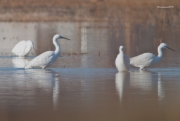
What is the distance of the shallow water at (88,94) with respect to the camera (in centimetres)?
910

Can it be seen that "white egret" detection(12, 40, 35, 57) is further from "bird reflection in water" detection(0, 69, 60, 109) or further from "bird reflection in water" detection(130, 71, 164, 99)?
"bird reflection in water" detection(130, 71, 164, 99)

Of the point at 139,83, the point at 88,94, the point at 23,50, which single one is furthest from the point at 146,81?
the point at 23,50

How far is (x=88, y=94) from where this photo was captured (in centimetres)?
1093

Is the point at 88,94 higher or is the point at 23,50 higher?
the point at 23,50

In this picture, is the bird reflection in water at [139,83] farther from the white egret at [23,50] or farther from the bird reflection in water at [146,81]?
the white egret at [23,50]

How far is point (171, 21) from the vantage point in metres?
34.5

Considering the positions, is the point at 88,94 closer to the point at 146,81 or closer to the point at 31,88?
the point at 31,88

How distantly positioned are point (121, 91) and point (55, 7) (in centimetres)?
3291

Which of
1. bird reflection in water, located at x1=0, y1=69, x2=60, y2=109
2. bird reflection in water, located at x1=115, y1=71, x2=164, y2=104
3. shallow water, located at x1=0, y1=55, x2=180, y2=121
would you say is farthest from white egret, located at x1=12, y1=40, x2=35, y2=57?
bird reflection in water, located at x1=115, y1=71, x2=164, y2=104

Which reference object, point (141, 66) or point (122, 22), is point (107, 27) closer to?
point (122, 22)

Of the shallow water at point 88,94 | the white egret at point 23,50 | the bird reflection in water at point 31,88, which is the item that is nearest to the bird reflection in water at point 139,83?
the shallow water at point 88,94

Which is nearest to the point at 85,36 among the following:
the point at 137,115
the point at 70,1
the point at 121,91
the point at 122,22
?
the point at 122,22

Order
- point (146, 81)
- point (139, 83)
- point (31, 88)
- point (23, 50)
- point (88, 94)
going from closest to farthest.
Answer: point (88, 94) < point (31, 88) < point (139, 83) < point (146, 81) < point (23, 50)

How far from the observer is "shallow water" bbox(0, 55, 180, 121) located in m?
9.10
